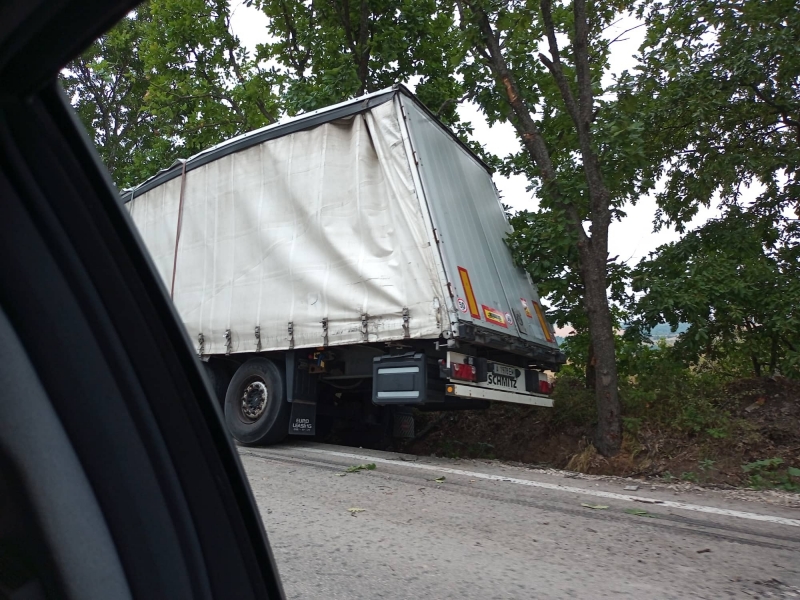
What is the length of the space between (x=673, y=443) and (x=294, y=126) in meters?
5.68

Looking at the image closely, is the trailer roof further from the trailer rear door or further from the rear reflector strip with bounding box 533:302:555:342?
the rear reflector strip with bounding box 533:302:555:342

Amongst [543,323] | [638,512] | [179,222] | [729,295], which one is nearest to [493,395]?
[543,323]

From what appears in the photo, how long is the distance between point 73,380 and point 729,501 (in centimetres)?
576

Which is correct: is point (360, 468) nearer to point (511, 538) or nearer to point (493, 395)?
point (493, 395)

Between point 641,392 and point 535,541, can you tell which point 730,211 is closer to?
point 641,392

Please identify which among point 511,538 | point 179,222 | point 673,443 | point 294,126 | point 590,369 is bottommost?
point 511,538

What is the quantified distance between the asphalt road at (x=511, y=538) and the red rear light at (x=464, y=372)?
3.08ft

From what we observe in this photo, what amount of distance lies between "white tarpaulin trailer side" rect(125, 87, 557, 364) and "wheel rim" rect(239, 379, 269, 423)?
494 millimetres

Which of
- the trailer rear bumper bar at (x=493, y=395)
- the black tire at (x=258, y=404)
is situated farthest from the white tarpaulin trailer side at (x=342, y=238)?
the trailer rear bumper bar at (x=493, y=395)

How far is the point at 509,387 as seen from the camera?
7.30m

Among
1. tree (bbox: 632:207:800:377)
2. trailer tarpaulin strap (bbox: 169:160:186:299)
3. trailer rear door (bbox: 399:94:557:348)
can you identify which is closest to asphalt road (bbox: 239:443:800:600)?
trailer rear door (bbox: 399:94:557:348)

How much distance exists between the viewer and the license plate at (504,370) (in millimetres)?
7038

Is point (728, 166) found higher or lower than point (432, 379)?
higher

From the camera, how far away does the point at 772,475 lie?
21.1 feet
